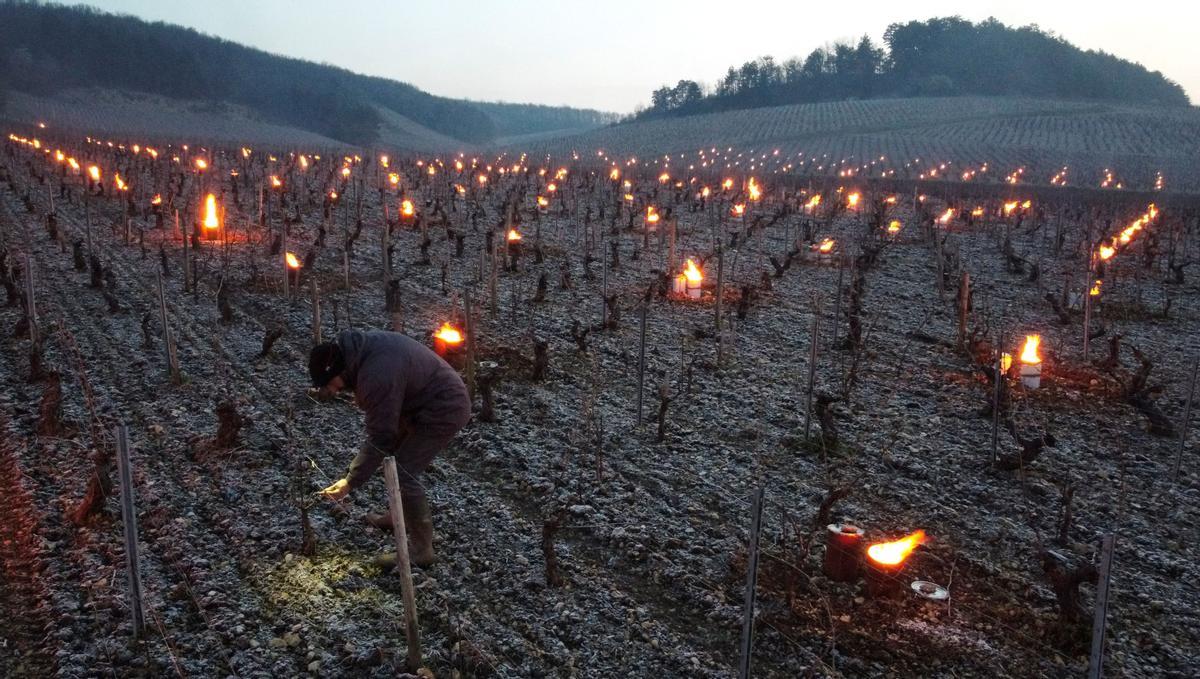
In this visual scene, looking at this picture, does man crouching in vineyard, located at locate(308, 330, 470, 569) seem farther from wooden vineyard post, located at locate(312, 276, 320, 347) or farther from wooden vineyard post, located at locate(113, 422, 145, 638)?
wooden vineyard post, located at locate(312, 276, 320, 347)

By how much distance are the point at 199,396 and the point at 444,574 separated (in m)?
4.09

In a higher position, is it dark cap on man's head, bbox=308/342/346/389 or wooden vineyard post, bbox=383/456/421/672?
dark cap on man's head, bbox=308/342/346/389

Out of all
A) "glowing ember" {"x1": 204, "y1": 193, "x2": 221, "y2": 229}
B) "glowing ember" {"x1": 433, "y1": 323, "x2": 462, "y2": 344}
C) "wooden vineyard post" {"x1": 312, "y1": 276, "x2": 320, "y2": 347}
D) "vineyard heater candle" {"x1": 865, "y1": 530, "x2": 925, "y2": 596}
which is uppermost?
"glowing ember" {"x1": 204, "y1": 193, "x2": 221, "y2": 229}

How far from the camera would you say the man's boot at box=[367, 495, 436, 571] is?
478cm

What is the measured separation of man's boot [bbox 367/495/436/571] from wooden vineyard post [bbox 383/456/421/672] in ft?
2.44

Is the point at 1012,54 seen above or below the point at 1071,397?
above

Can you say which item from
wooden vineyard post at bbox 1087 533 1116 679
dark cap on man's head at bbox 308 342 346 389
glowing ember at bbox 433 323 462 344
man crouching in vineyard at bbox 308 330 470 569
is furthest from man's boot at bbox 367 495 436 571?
glowing ember at bbox 433 323 462 344

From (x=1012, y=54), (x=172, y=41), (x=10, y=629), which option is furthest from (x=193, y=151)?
(x=1012, y=54)

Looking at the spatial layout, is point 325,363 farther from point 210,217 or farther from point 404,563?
point 210,217

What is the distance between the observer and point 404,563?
373 cm

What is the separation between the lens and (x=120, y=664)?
3.91 meters

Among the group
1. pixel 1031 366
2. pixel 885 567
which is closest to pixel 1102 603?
pixel 885 567

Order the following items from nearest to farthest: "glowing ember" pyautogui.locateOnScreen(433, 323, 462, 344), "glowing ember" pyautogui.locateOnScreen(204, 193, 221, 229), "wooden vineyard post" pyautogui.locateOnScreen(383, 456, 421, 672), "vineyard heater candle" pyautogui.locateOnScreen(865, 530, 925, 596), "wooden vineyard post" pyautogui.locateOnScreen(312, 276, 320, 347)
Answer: "wooden vineyard post" pyautogui.locateOnScreen(383, 456, 421, 672)
"vineyard heater candle" pyautogui.locateOnScreen(865, 530, 925, 596)
"wooden vineyard post" pyautogui.locateOnScreen(312, 276, 320, 347)
"glowing ember" pyautogui.locateOnScreen(433, 323, 462, 344)
"glowing ember" pyautogui.locateOnScreen(204, 193, 221, 229)

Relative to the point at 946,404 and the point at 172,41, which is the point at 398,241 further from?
the point at 172,41
